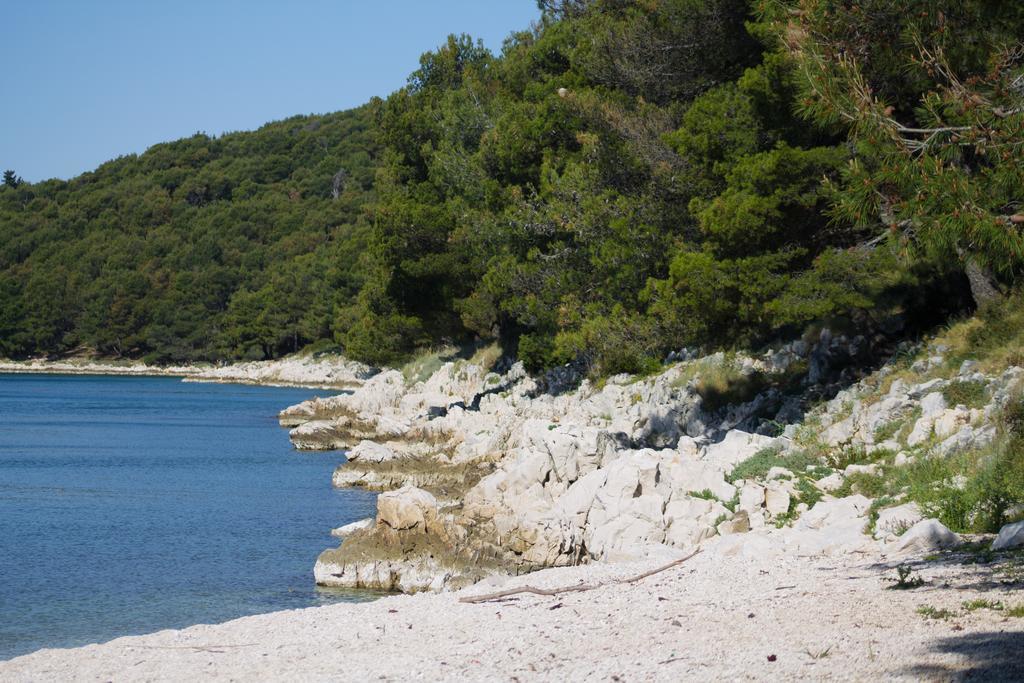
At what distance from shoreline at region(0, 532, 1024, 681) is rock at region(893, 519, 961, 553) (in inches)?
12.9

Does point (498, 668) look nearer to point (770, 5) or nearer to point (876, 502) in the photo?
point (876, 502)

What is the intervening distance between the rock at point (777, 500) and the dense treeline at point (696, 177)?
360 centimetres

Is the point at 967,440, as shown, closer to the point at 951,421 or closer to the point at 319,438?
the point at 951,421

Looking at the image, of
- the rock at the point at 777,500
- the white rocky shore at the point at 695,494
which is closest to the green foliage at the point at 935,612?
the white rocky shore at the point at 695,494

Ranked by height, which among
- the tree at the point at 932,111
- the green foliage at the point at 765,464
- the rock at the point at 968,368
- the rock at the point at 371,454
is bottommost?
the rock at the point at 371,454

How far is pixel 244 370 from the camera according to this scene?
112 m

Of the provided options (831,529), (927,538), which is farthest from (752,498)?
(927,538)

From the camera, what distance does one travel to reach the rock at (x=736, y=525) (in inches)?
561

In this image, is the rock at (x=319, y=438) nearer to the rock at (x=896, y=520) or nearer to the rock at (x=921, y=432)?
the rock at (x=921, y=432)

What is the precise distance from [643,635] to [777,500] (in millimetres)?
5621

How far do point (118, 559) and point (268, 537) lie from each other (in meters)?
3.00

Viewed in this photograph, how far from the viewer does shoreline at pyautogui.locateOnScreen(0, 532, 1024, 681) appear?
796cm

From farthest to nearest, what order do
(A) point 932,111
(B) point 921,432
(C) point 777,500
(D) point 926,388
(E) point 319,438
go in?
(E) point 319,438 < (D) point 926,388 < (B) point 921,432 < (C) point 777,500 < (A) point 932,111

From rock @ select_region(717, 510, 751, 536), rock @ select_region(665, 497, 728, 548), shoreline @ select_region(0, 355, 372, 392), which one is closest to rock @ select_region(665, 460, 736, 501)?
rock @ select_region(665, 497, 728, 548)
